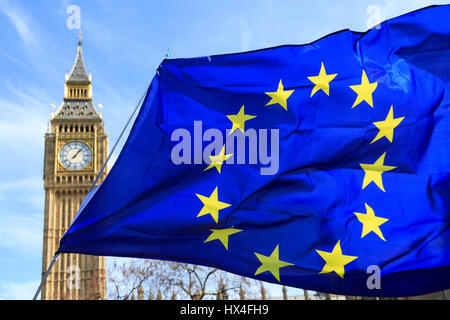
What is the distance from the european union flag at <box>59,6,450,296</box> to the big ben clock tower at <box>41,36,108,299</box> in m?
69.7

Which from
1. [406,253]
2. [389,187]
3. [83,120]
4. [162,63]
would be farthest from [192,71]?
[83,120]

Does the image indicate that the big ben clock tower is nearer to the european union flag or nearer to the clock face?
the clock face

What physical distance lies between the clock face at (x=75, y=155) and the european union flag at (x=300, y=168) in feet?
242

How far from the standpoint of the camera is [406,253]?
254 inches

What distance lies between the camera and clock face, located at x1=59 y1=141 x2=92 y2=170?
258 feet

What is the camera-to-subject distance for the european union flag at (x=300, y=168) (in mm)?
6562

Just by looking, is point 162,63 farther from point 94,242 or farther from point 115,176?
point 94,242

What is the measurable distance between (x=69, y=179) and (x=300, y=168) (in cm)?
7491
